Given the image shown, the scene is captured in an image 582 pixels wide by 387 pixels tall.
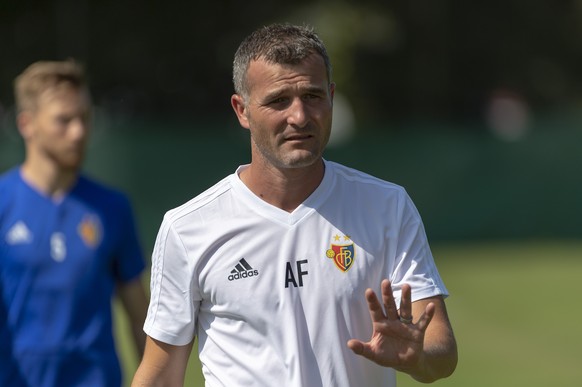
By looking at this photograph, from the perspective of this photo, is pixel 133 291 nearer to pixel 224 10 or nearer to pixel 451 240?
pixel 451 240

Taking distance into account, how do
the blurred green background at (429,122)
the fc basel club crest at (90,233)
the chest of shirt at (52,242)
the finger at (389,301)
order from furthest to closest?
the blurred green background at (429,122) → the fc basel club crest at (90,233) → the chest of shirt at (52,242) → the finger at (389,301)

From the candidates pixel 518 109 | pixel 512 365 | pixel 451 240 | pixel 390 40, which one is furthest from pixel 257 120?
pixel 390 40

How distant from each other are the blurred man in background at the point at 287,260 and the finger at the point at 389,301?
17 cm

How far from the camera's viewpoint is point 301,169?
500cm

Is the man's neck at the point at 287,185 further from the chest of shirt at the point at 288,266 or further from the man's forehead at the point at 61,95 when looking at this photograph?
the man's forehead at the point at 61,95

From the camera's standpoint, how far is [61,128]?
7125mm

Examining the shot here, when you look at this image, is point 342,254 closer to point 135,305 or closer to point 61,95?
point 135,305

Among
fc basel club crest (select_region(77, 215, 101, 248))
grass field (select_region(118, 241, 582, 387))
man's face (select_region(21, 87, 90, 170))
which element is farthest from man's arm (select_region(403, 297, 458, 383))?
grass field (select_region(118, 241, 582, 387))

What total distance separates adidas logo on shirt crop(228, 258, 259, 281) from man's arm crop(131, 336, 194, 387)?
39cm

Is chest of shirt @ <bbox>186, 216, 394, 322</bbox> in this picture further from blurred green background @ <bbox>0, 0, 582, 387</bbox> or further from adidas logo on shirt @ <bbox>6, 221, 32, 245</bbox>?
blurred green background @ <bbox>0, 0, 582, 387</bbox>

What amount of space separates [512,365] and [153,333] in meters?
8.12

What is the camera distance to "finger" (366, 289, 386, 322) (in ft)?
14.4

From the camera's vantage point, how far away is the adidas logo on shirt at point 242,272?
4.87 meters

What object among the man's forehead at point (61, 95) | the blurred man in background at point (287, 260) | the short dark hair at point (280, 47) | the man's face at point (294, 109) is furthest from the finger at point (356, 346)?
the man's forehead at point (61, 95)
